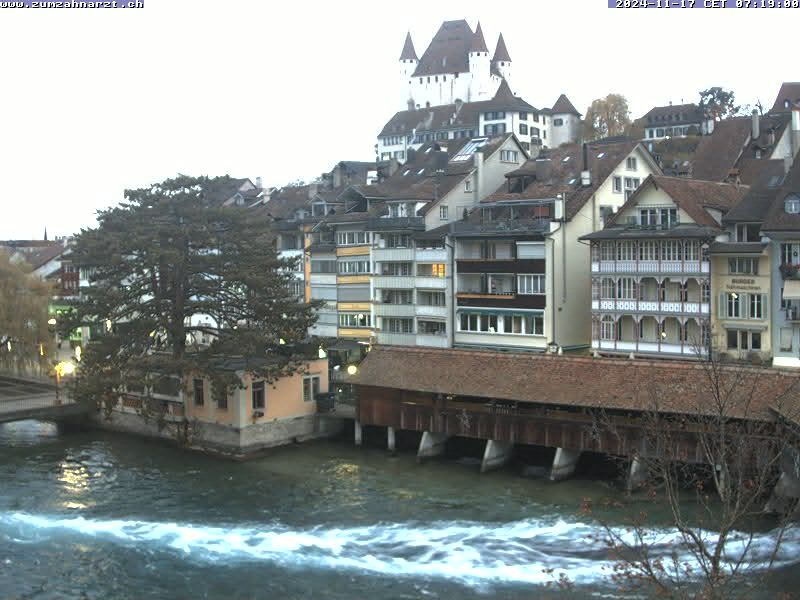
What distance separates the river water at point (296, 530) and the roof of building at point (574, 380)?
331cm

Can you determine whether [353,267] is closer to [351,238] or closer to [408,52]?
[351,238]

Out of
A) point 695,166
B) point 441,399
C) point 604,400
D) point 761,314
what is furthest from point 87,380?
point 695,166

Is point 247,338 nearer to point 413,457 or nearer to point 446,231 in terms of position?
point 413,457

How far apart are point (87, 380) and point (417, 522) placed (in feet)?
66.7

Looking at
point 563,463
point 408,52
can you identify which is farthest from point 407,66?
point 563,463

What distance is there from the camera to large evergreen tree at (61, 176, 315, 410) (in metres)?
48.4

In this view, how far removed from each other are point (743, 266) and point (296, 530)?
2715cm

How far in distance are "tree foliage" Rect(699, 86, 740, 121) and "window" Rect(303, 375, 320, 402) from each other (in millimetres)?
78253

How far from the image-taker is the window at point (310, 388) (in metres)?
51.5

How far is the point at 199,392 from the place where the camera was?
165 ft

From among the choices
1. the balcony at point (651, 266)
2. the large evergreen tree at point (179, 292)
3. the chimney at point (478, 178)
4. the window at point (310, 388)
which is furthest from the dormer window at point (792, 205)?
the window at point (310, 388)

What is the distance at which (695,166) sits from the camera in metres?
78.4

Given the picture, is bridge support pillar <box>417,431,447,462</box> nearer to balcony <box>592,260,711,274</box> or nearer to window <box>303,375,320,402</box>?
window <box>303,375,320,402</box>

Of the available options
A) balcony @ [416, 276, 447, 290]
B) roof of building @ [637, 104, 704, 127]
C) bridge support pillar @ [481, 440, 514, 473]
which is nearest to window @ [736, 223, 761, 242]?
bridge support pillar @ [481, 440, 514, 473]
